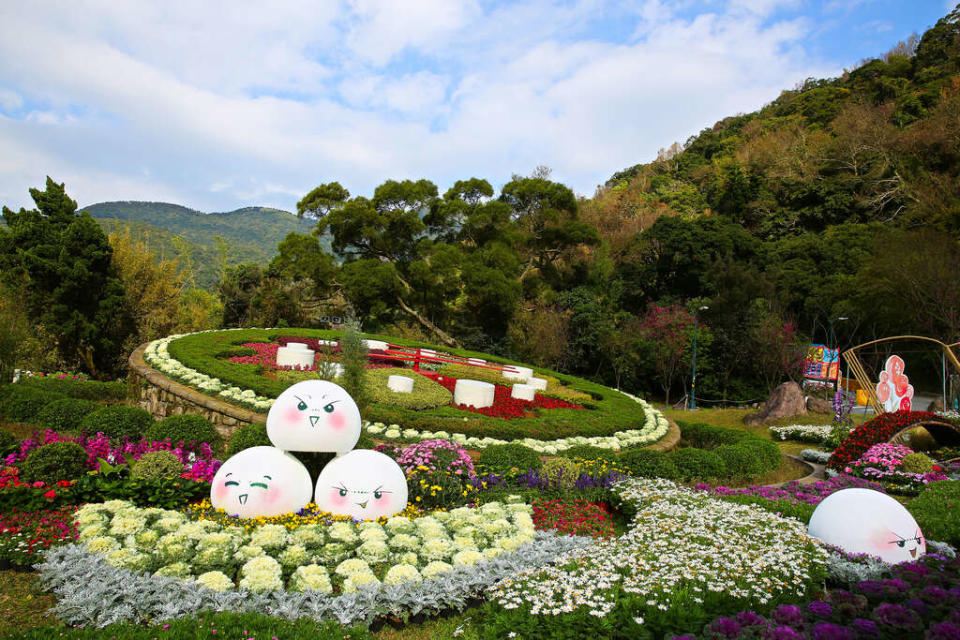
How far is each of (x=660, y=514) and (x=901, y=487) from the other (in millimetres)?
5556

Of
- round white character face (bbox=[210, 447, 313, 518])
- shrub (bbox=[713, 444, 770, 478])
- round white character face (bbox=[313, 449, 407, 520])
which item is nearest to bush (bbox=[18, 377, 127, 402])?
round white character face (bbox=[210, 447, 313, 518])

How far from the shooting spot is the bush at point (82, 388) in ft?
38.0

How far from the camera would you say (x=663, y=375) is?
28.1 metres

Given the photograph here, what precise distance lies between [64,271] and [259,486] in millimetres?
14921

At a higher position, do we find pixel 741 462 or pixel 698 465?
pixel 698 465

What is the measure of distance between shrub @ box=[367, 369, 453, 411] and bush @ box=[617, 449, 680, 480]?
3568mm

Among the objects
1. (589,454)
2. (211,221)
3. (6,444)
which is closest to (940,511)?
(589,454)

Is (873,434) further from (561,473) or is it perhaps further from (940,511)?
(561,473)

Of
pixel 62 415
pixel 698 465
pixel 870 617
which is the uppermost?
pixel 870 617

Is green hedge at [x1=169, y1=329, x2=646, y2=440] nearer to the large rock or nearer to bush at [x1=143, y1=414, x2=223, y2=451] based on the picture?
bush at [x1=143, y1=414, x2=223, y2=451]

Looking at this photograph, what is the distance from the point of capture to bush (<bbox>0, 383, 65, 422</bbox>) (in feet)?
30.3

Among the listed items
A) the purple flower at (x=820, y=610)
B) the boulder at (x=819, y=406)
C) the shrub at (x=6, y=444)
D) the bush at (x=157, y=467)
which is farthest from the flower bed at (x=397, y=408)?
the boulder at (x=819, y=406)

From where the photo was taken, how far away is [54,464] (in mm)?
5484

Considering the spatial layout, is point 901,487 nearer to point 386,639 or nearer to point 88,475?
point 386,639
